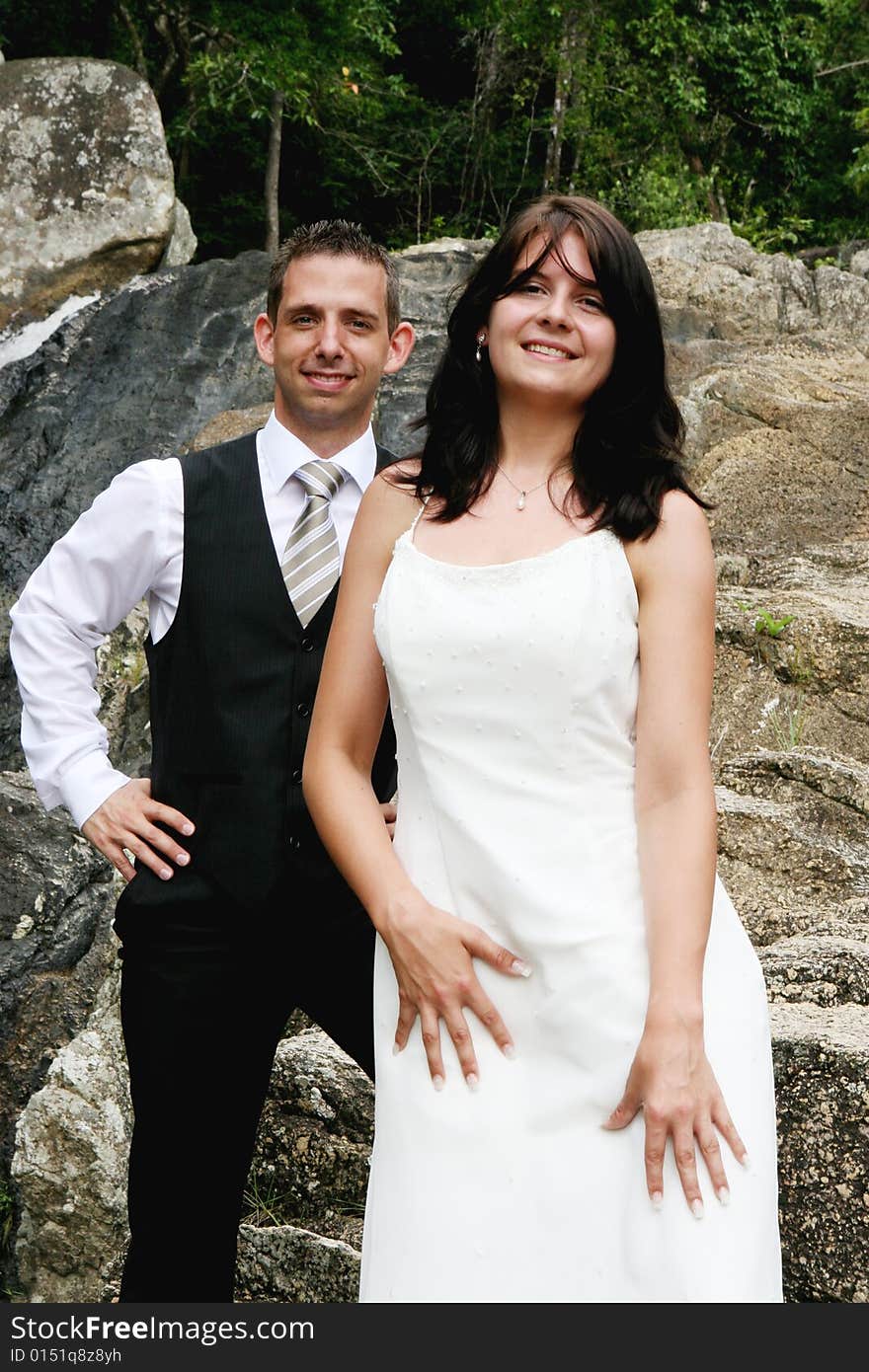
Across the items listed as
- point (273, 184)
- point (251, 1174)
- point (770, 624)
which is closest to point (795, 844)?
point (770, 624)

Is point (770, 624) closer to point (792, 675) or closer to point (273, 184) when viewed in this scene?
point (792, 675)

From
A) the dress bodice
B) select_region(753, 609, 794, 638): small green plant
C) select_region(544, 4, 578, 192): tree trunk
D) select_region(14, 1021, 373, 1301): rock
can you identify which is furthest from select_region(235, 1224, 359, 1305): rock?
select_region(544, 4, 578, 192): tree trunk

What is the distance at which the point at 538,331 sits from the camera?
2.11m

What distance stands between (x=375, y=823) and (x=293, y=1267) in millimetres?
1488

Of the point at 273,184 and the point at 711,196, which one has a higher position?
the point at 711,196

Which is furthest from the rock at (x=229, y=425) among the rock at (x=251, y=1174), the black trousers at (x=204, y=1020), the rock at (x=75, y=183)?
the black trousers at (x=204, y=1020)

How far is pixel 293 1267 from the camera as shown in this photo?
3.11m

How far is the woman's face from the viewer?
2.11m

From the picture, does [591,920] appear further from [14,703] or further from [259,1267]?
[14,703]

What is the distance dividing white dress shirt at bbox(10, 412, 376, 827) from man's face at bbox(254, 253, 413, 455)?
0.17ft

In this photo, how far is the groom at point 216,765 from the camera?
247 centimetres

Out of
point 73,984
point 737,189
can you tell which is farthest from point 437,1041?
point 737,189

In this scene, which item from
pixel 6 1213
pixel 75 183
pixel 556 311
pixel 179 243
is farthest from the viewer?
pixel 179 243

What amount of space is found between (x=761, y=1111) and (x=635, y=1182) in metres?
0.22
